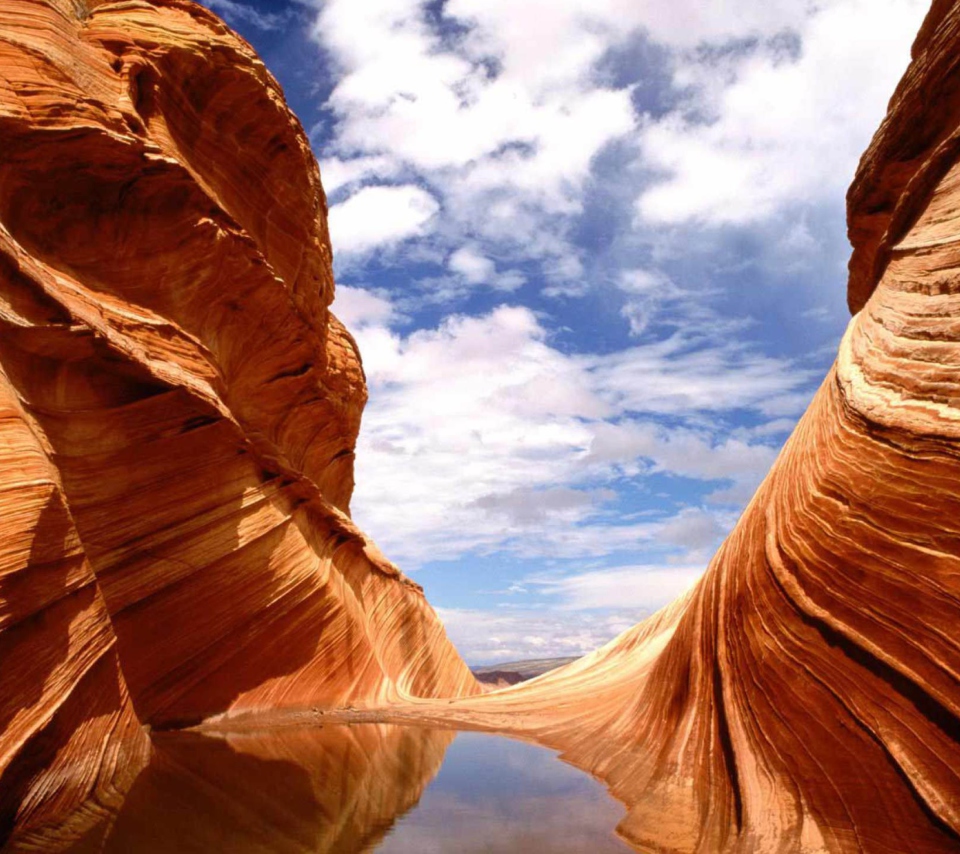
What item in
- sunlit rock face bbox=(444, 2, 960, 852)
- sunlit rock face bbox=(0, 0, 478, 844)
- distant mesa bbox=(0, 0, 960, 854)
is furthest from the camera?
sunlit rock face bbox=(0, 0, 478, 844)

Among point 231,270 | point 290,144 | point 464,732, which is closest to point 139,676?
point 464,732

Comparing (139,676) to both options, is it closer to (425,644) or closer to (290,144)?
(290,144)

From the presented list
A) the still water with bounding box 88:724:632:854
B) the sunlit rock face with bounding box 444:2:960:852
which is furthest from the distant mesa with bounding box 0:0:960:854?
the still water with bounding box 88:724:632:854

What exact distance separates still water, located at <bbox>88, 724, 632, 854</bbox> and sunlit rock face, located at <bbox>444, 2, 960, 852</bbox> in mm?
524

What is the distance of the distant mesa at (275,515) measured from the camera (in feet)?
12.5

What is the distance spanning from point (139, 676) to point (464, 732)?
3.67m

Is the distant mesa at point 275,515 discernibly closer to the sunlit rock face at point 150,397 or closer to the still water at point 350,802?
the sunlit rock face at point 150,397

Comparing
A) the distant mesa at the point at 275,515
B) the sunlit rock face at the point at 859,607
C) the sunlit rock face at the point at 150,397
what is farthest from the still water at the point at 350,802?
the sunlit rock face at the point at 150,397

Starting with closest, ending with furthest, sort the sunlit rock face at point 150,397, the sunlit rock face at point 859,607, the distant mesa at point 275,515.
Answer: the sunlit rock face at point 859,607
the distant mesa at point 275,515
the sunlit rock face at point 150,397

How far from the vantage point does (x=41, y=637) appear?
4566mm

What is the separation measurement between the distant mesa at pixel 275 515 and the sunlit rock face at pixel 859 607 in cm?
2

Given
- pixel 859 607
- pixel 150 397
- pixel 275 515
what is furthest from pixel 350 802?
pixel 275 515

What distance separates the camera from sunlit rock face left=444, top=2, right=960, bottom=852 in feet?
11.3

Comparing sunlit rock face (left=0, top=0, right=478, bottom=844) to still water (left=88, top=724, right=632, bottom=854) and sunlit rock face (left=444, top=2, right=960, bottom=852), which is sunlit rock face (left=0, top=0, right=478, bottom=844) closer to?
still water (left=88, top=724, right=632, bottom=854)
